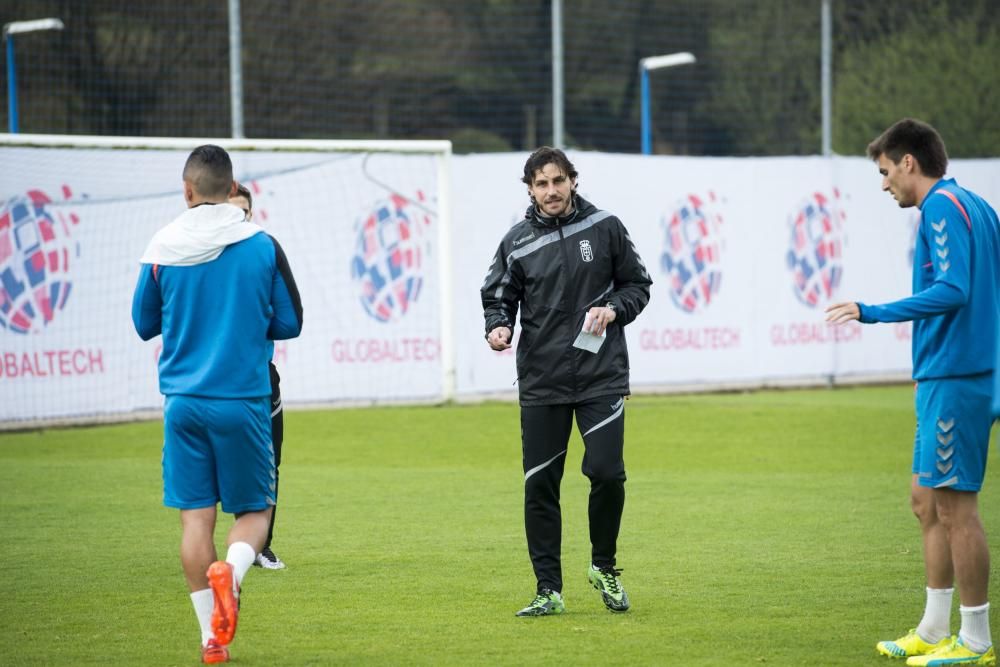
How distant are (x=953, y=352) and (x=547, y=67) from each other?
27.9m

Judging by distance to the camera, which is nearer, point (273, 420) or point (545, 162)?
point (545, 162)

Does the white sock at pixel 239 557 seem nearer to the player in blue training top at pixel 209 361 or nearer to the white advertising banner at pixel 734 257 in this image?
the player in blue training top at pixel 209 361

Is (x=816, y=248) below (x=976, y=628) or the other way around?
the other way around

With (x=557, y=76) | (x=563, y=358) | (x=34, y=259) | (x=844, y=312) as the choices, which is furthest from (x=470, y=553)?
(x=557, y=76)

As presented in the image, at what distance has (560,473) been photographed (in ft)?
22.6

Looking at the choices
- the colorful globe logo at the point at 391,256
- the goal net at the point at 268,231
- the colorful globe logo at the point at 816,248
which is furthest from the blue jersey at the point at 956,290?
the colorful globe logo at the point at 816,248

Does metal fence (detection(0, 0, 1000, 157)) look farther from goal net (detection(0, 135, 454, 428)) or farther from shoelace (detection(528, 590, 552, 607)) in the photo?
shoelace (detection(528, 590, 552, 607))

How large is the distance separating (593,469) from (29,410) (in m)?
8.88

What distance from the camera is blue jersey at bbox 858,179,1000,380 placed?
550 cm

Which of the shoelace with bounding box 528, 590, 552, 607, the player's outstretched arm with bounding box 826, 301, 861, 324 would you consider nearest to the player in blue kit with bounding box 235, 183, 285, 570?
the shoelace with bounding box 528, 590, 552, 607

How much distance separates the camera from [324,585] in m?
7.52

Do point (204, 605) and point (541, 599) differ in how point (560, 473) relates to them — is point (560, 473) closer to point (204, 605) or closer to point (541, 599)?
point (541, 599)

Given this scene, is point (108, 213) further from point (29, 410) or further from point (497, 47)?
point (497, 47)

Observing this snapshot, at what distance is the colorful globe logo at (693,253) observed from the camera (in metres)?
17.9
